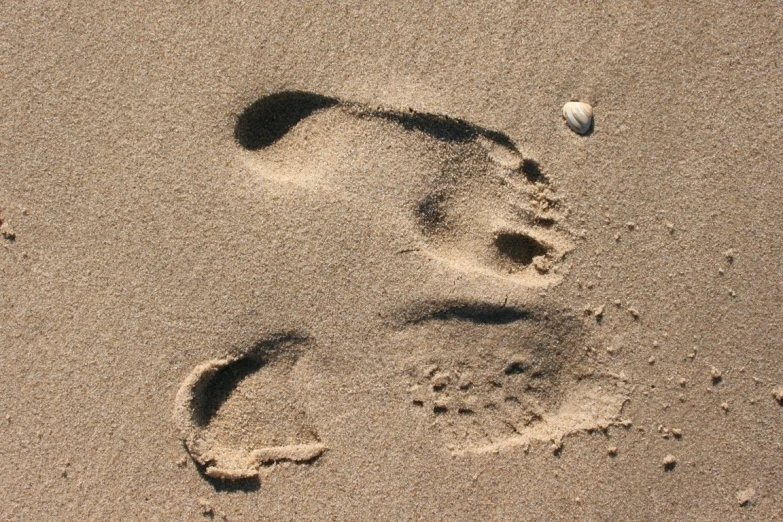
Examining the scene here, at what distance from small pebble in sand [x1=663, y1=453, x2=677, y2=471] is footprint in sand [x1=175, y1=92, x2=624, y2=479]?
7.4 inches

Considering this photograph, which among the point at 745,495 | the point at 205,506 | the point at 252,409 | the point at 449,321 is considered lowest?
the point at 205,506

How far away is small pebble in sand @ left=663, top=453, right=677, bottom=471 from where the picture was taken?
1.66 meters

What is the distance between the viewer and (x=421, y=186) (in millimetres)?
1654

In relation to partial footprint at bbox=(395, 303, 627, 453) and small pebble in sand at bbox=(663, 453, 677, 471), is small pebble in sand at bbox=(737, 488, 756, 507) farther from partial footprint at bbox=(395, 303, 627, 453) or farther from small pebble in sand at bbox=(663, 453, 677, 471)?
partial footprint at bbox=(395, 303, 627, 453)

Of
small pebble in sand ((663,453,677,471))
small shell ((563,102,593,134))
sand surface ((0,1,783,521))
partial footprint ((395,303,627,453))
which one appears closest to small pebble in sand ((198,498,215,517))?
sand surface ((0,1,783,521))

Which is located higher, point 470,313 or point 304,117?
point 304,117

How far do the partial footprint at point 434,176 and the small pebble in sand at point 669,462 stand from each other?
598 mm

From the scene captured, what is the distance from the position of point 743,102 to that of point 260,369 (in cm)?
158

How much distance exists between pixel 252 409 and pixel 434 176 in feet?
2.78

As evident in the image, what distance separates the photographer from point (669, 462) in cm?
166

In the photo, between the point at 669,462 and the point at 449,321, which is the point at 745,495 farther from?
the point at 449,321

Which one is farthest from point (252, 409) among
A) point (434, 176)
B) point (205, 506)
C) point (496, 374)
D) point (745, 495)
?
point (745, 495)

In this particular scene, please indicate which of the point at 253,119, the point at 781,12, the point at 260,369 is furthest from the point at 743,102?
the point at 260,369

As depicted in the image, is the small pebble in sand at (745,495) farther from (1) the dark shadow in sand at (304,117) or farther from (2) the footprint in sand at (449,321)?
(1) the dark shadow in sand at (304,117)
